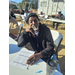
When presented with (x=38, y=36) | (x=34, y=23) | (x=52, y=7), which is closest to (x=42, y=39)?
(x=38, y=36)

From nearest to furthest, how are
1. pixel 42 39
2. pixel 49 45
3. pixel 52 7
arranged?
pixel 49 45
pixel 42 39
pixel 52 7

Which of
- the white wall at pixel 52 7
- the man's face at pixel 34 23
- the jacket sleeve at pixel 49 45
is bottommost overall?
the jacket sleeve at pixel 49 45

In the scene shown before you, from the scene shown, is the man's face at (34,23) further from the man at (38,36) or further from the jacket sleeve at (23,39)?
the jacket sleeve at (23,39)

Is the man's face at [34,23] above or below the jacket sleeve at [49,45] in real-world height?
above

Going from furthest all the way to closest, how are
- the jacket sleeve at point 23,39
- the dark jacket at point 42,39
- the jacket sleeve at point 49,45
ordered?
the jacket sleeve at point 23,39 → the dark jacket at point 42,39 → the jacket sleeve at point 49,45

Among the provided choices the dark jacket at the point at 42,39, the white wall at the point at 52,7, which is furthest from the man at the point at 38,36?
the white wall at the point at 52,7

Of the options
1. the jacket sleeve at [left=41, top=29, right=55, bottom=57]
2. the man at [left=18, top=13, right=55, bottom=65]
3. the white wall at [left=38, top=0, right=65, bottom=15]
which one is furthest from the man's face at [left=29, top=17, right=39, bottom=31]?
the white wall at [left=38, top=0, right=65, bottom=15]

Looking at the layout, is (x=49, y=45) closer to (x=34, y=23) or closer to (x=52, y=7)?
(x=34, y=23)

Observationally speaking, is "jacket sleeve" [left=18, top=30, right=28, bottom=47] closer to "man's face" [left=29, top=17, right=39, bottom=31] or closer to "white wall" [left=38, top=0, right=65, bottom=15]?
"man's face" [left=29, top=17, right=39, bottom=31]

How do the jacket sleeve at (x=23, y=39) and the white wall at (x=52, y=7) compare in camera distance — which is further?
the white wall at (x=52, y=7)

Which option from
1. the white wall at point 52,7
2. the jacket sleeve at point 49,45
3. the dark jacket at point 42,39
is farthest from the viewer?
the white wall at point 52,7

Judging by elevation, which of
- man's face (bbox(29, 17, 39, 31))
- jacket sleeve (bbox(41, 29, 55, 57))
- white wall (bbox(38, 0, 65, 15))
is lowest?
jacket sleeve (bbox(41, 29, 55, 57))

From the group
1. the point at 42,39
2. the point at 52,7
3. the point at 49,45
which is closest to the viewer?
the point at 49,45
